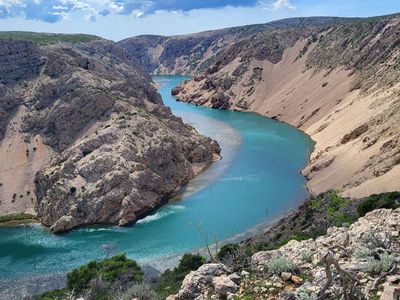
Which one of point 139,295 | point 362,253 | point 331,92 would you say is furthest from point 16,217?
point 331,92

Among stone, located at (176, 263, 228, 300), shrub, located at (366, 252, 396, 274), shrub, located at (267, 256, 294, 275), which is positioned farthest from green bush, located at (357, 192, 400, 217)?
shrub, located at (366, 252, 396, 274)

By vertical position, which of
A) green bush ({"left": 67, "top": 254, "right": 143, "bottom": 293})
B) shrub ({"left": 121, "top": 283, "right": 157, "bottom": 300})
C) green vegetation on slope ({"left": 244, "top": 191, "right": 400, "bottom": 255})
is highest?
shrub ({"left": 121, "top": 283, "right": 157, "bottom": 300})

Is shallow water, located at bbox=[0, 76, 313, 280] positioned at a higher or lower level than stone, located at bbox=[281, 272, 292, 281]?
lower

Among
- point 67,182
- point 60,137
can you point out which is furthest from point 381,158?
point 60,137

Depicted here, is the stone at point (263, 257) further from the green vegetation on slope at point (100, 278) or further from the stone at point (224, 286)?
the green vegetation on slope at point (100, 278)

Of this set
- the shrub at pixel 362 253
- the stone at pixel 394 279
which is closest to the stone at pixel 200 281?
the shrub at pixel 362 253

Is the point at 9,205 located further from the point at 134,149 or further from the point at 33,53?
the point at 33,53

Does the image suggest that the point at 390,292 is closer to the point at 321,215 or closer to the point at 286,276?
the point at 286,276

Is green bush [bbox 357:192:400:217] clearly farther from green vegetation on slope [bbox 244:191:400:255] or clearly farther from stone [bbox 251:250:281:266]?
stone [bbox 251:250:281:266]
